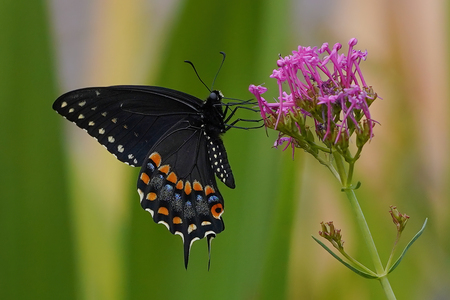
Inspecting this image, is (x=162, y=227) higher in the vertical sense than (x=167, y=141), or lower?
lower

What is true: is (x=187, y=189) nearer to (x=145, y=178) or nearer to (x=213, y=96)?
(x=145, y=178)

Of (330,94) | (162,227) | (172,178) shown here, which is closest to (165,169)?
(172,178)

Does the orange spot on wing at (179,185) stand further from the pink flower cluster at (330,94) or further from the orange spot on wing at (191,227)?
the pink flower cluster at (330,94)

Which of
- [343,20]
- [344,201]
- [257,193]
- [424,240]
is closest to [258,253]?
[257,193]

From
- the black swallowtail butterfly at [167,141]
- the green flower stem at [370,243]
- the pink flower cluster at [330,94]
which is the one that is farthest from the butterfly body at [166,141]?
the green flower stem at [370,243]

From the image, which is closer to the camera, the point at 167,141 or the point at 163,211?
the point at 163,211

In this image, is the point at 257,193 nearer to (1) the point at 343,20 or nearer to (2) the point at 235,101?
(2) the point at 235,101

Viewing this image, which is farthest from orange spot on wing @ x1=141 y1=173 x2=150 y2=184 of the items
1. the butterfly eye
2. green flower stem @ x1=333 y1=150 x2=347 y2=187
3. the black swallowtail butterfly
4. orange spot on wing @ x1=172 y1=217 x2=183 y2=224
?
green flower stem @ x1=333 y1=150 x2=347 y2=187

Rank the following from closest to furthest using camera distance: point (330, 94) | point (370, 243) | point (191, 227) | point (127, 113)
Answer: point (370, 243) → point (330, 94) → point (191, 227) → point (127, 113)
